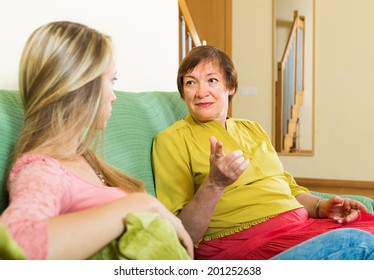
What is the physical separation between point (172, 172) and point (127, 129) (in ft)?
0.62

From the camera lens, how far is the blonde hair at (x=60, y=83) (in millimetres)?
803

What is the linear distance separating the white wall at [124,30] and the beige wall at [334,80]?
2.89 m

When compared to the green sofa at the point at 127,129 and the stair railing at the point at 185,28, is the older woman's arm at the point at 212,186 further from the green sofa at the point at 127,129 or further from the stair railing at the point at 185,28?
the stair railing at the point at 185,28

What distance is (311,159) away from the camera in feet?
16.1

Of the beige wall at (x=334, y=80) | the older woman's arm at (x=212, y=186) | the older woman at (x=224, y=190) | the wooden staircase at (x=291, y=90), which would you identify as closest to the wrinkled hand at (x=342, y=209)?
the older woman at (x=224, y=190)

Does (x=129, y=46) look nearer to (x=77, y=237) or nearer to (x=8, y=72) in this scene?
(x=8, y=72)

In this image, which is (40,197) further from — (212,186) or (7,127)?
(212,186)

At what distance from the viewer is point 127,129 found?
4.19 ft

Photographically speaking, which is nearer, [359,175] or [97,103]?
[97,103]

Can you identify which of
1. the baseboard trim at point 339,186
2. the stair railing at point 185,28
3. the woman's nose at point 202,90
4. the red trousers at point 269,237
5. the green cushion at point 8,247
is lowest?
the baseboard trim at point 339,186

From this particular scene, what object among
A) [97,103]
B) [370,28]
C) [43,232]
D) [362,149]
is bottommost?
[362,149]

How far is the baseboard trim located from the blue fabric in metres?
3.79
